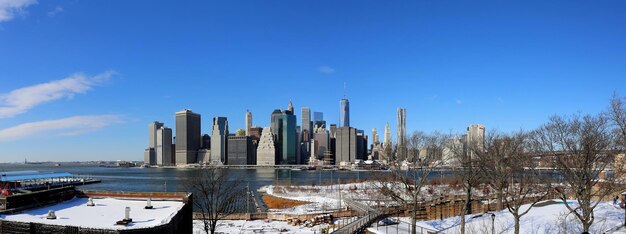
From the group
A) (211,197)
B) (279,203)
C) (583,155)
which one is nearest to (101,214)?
(211,197)

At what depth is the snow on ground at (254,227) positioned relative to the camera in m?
42.7

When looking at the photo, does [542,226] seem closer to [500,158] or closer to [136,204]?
[500,158]

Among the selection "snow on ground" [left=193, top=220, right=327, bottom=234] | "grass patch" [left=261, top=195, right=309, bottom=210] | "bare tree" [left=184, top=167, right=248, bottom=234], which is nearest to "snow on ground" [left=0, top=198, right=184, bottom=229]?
"bare tree" [left=184, top=167, right=248, bottom=234]

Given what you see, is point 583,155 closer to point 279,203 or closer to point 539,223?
point 539,223

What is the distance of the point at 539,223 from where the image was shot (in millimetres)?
35438

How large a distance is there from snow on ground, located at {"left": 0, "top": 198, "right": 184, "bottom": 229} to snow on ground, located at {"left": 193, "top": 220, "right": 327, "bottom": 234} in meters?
11.8

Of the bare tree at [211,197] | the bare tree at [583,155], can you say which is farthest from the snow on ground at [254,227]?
the bare tree at [583,155]

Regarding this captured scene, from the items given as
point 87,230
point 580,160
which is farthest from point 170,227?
point 580,160

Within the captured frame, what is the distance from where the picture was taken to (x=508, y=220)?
38.3m

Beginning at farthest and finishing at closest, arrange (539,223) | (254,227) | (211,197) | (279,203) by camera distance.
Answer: (279,203)
(254,227)
(211,197)
(539,223)

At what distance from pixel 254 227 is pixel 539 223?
26.6 metres

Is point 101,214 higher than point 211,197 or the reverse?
higher

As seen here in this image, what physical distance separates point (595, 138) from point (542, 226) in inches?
408

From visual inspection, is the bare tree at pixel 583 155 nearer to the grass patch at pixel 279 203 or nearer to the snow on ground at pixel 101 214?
the snow on ground at pixel 101 214
